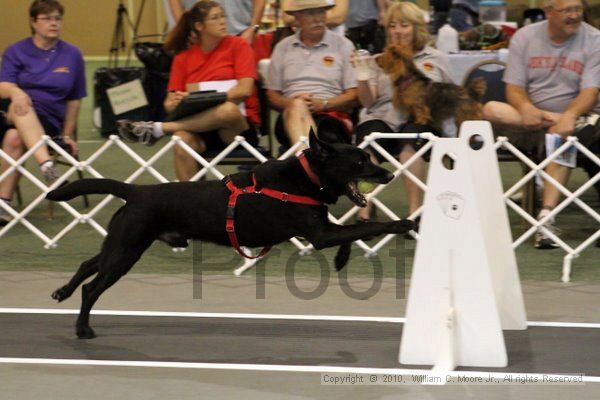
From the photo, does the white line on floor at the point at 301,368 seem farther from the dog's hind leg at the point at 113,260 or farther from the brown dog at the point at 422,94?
the brown dog at the point at 422,94

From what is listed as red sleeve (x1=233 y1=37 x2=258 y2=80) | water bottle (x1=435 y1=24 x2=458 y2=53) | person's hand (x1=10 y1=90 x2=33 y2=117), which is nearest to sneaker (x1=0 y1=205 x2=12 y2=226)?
person's hand (x1=10 y1=90 x2=33 y2=117)

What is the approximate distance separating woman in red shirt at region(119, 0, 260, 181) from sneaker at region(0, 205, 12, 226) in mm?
996

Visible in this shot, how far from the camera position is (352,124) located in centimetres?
625

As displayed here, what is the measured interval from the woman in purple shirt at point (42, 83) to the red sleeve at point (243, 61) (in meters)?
1.15

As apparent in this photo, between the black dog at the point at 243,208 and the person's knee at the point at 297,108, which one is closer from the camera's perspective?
the black dog at the point at 243,208

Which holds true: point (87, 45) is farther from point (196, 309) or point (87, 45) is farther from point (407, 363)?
point (407, 363)

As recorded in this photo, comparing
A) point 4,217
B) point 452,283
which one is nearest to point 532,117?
point 452,283

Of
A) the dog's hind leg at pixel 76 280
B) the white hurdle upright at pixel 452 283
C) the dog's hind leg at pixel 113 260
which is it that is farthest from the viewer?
the dog's hind leg at pixel 76 280

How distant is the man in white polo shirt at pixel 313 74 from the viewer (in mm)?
6055

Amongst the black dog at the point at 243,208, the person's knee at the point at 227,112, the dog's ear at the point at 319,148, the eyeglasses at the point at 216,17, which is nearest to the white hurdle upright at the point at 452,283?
the black dog at the point at 243,208

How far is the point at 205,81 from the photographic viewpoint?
618 centimetres

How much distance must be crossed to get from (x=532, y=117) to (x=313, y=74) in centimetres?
132

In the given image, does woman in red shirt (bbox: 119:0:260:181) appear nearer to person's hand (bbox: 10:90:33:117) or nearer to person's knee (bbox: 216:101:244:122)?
person's knee (bbox: 216:101:244:122)

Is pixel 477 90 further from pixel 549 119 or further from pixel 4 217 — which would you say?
pixel 4 217
